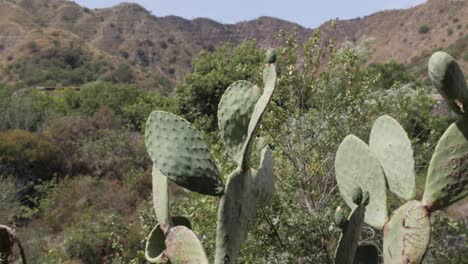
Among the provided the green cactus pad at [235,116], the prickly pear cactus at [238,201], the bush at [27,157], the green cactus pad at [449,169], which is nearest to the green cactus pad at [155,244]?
the prickly pear cactus at [238,201]

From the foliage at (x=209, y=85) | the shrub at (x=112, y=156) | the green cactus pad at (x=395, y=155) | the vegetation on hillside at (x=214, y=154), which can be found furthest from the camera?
the shrub at (x=112, y=156)

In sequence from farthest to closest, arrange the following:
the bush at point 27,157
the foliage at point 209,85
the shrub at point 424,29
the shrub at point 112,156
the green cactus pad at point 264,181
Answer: the shrub at point 424,29 → the shrub at point 112,156 → the foliage at point 209,85 → the bush at point 27,157 → the green cactus pad at point 264,181

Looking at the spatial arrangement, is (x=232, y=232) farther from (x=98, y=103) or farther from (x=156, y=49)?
(x=156, y=49)

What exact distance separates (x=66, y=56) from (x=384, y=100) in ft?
169

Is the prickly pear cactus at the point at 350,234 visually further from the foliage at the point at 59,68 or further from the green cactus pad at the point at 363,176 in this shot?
the foliage at the point at 59,68

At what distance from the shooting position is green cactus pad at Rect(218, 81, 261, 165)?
2.02 m

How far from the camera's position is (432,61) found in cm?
163

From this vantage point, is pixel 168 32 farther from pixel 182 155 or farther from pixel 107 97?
pixel 182 155

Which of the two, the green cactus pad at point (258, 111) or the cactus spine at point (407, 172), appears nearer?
the cactus spine at point (407, 172)

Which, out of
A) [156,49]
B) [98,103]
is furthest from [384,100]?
[156,49]

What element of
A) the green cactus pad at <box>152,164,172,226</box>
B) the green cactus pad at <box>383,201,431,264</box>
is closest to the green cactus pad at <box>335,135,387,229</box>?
the green cactus pad at <box>383,201,431,264</box>

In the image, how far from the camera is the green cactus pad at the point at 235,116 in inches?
79.6

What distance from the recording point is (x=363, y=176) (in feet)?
7.47

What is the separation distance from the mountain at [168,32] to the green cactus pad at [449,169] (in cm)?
4285
